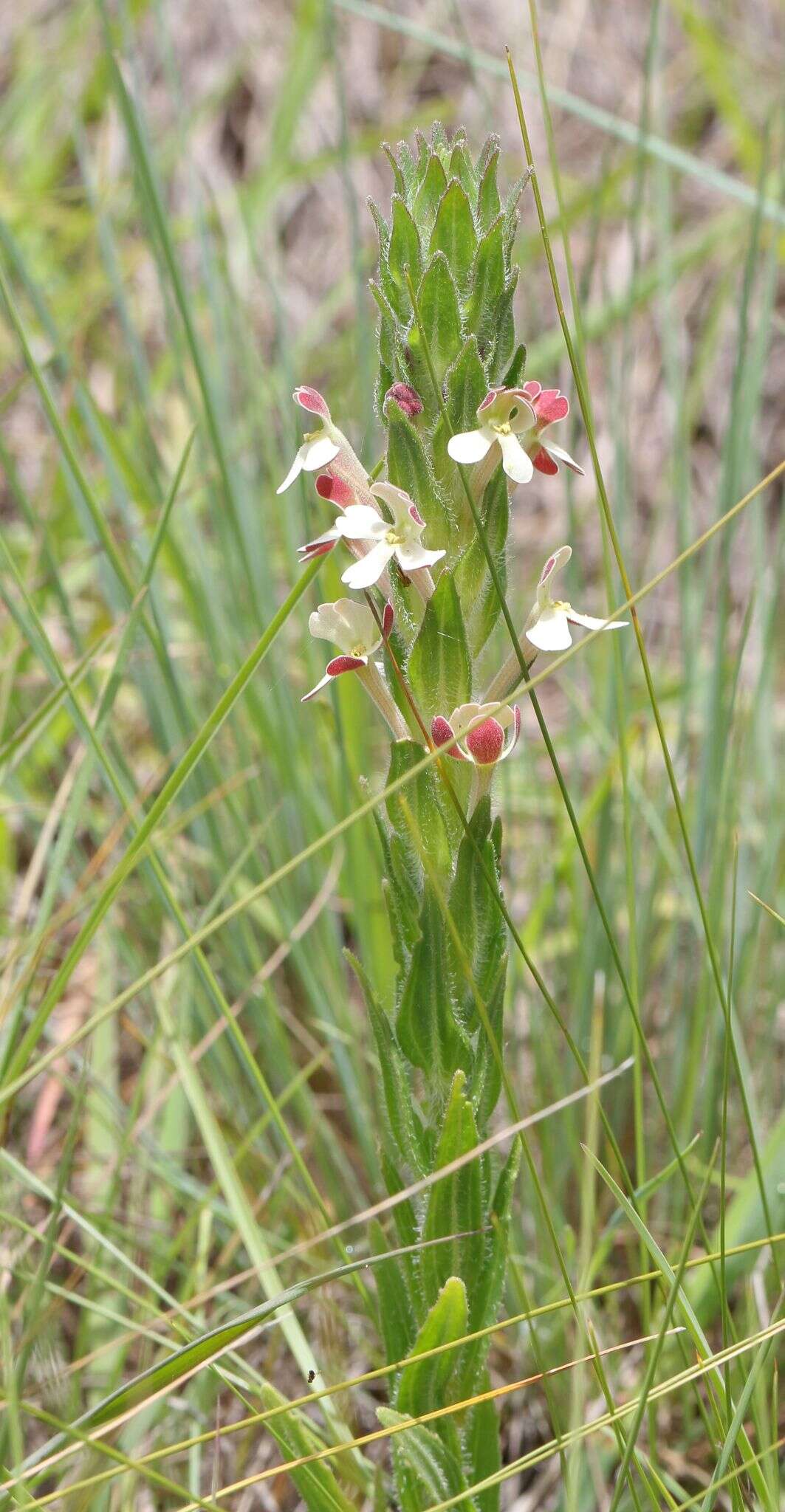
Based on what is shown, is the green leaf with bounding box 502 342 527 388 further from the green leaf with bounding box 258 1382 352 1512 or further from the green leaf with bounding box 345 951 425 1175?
the green leaf with bounding box 258 1382 352 1512

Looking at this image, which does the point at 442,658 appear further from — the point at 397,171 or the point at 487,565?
the point at 397,171

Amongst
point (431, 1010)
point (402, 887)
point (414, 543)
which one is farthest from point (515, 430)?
point (431, 1010)

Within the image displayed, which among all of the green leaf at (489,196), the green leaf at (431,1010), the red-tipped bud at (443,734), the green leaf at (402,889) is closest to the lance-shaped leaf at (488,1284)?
the green leaf at (431,1010)

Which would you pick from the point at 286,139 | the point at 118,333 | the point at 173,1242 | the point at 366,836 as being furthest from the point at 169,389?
the point at 173,1242

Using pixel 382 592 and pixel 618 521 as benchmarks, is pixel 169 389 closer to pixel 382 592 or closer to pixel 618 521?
Answer: pixel 618 521

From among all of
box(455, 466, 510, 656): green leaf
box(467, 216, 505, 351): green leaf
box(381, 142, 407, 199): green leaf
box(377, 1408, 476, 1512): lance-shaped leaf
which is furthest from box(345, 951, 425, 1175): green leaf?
box(381, 142, 407, 199): green leaf

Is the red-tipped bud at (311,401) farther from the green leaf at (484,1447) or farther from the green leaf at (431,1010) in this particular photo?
the green leaf at (484,1447)

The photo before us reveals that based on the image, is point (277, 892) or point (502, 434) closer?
point (502, 434)

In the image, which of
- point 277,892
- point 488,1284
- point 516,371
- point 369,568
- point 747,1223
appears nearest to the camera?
point 369,568
